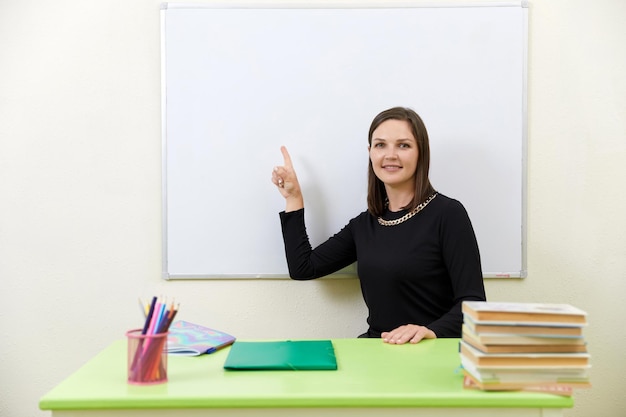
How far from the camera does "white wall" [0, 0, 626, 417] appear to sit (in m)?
2.64

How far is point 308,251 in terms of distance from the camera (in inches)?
101

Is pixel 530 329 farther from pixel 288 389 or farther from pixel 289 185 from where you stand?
pixel 289 185

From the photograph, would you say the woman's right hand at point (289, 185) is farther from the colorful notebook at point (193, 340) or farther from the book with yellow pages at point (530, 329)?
the book with yellow pages at point (530, 329)

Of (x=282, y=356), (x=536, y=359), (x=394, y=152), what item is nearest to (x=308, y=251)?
(x=394, y=152)

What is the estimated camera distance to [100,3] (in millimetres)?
2637

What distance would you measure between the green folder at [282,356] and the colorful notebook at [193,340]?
0.15 feet

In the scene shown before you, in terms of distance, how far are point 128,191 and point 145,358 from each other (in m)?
1.30

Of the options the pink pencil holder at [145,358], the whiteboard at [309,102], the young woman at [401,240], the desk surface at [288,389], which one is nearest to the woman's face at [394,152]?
the young woman at [401,240]

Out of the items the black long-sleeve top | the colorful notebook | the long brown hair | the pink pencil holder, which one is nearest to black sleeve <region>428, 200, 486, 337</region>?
the black long-sleeve top

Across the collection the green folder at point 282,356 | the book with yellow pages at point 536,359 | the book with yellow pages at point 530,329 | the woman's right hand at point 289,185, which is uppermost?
the woman's right hand at point 289,185

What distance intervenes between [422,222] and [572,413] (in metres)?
1.09

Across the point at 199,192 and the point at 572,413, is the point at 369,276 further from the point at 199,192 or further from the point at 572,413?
the point at 572,413

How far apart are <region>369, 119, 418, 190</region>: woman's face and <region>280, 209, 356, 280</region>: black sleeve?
303mm

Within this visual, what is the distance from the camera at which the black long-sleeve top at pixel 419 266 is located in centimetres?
229
